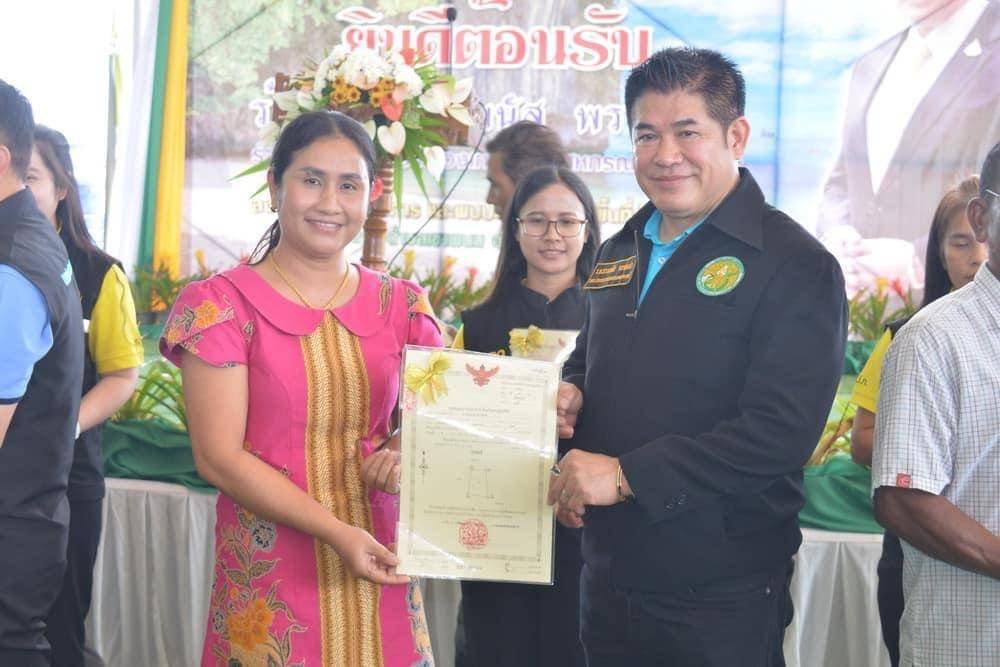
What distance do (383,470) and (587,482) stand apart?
369mm

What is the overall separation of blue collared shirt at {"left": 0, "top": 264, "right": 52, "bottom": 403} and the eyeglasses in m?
1.22

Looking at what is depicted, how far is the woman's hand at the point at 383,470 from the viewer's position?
6.03 feet

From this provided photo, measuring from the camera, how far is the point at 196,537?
3.36 m

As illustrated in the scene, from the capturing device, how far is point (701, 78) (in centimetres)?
182

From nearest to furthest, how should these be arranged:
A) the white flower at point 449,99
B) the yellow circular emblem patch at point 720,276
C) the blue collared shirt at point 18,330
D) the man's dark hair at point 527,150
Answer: the yellow circular emblem patch at point 720,276, the blue collared shirt at point 18,330, the white flower at point 449,99, the man's dark hair at point 527,150

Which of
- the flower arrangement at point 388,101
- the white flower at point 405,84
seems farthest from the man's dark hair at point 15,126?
the white flower at point 405,84

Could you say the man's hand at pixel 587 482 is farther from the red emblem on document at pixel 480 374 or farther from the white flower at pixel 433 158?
the white flower at pixel 433 158

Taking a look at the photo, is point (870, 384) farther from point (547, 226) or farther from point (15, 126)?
point (15, 126)

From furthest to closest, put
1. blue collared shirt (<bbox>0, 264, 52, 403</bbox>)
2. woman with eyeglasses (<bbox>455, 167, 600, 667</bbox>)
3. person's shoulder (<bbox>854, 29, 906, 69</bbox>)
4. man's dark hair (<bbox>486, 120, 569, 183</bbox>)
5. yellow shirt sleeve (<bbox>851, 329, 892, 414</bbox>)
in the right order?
1. person's shoulder (<bbox>854, 29, 906, 69</bbox>)
2. man's dark hair (<bbox>486, 120, 569, 183</bbox>)
3. yellow shirt sleeve (<bbox>851, 329, 892, 414</bbox>)
4. woman with eyeglasses (<bbox>455, 167, 600, 667</bbox>)
5. blue collared shirt (<bbox>0, 264, 52, 403</bbox>)

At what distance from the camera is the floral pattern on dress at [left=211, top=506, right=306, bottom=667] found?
1.84 m

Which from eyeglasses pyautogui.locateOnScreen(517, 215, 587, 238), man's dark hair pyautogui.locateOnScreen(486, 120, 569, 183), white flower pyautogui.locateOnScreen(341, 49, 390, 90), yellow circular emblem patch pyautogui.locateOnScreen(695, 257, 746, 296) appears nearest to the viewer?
yellow circular emblem patch pyautogui.locateOnScreen(695, 257, 746, 296)

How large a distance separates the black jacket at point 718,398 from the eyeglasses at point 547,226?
810 millimetres

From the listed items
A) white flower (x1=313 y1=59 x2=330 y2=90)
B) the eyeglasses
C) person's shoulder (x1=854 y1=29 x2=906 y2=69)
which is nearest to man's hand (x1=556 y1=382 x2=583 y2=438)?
the eyeglasses

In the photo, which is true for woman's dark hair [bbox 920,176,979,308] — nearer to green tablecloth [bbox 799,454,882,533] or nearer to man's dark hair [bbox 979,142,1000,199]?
green tablecloth [bbox 799,454,882,533]
